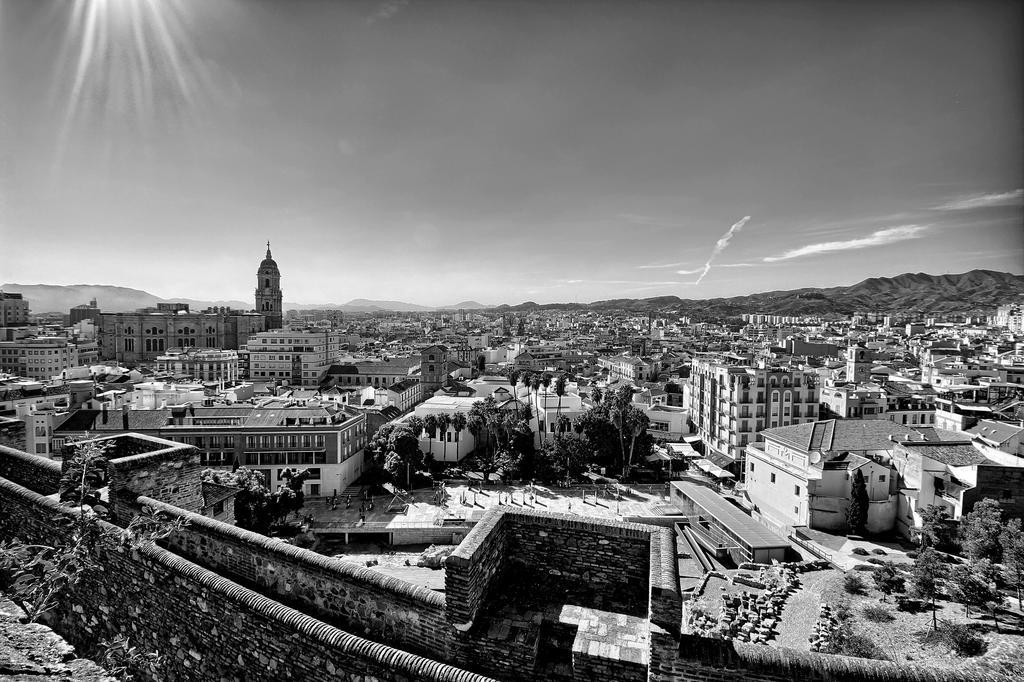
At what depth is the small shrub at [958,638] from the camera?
17.2m

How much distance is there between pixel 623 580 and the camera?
540 cm

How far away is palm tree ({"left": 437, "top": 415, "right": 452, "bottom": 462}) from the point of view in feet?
140

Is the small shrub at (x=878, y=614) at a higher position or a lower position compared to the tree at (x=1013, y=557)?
lower

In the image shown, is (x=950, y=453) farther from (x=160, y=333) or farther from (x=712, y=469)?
(x=160, y=333)

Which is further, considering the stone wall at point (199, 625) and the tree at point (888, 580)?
the tree at point (888, 580)

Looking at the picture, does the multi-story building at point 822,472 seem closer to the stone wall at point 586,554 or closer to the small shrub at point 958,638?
the small shrub at point 958,638

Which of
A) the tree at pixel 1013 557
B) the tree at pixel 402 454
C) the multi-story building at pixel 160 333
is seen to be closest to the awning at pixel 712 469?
the tree at pixel 1013 557

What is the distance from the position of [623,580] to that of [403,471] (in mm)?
33905

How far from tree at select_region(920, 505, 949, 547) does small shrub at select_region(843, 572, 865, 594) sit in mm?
5139

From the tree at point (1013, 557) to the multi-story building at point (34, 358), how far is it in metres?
102

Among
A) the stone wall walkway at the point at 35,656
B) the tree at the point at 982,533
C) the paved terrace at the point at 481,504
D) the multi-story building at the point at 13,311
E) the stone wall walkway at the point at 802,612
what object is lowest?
the paved terrace at the point at 481,504

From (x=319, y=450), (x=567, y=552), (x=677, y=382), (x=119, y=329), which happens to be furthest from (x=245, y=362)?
(x=567, y=552)

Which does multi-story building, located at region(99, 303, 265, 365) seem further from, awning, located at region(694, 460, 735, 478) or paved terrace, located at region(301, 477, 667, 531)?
awning, located at region(694, 460, 735, 478)

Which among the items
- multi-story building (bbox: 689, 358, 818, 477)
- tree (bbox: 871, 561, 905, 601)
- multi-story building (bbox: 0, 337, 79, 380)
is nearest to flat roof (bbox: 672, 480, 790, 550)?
tree (bbox: 871, 561, 905, 601)
